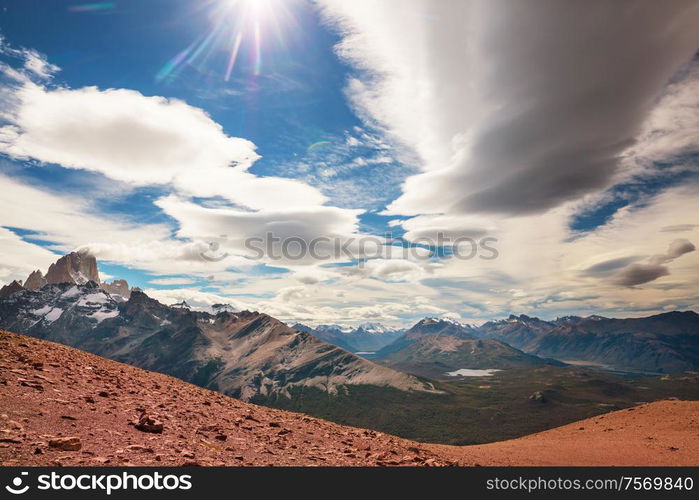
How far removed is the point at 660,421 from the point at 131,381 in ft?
177

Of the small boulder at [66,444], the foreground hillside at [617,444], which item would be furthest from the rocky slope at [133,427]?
the foreground hillside at [617,444]

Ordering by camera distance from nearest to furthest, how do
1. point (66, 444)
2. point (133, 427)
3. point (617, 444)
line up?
point (66, 444), point (133, 427), point (617, 444)

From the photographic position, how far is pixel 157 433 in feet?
53.1

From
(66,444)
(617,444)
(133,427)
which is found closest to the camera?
(66,444)

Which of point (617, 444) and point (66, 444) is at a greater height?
point (66, 444)

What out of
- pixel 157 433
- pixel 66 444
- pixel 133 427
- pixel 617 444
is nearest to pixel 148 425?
pixel 157 433

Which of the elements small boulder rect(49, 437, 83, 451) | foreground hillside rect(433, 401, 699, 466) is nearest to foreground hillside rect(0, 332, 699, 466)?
small boulder rect(49, 437, 83, 451)

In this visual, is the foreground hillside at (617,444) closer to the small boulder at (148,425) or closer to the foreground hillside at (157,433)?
the foreground hillside at (157,433)

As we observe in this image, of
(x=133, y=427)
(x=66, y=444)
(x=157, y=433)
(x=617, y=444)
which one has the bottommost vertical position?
(x=617, y=444)

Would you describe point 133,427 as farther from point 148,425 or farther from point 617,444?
point 617,444

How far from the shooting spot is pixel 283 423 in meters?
23.4

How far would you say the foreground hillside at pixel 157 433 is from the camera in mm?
13156
